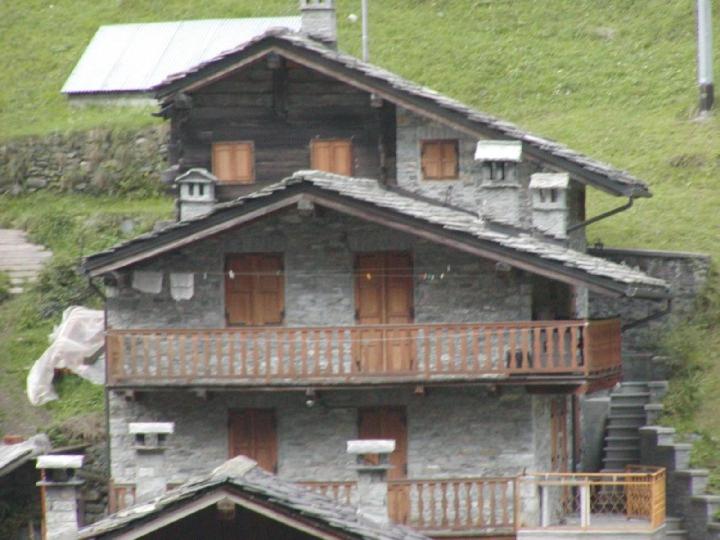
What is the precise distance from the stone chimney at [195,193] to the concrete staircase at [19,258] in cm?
983

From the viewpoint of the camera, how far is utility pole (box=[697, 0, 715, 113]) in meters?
52.3

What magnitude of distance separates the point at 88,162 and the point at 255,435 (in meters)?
17.2

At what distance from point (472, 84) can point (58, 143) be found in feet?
33.4

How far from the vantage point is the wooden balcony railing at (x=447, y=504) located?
3584 cm

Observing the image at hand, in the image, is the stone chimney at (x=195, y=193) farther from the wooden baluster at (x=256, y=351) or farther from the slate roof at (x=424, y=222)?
the wooden baluster at (x=256, y=351)

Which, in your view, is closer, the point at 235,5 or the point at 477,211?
the point at 477,211

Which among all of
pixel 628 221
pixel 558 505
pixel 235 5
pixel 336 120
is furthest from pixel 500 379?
pixel 235 5

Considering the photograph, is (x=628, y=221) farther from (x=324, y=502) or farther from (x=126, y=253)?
(x=324, y=502)

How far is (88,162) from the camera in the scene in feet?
176

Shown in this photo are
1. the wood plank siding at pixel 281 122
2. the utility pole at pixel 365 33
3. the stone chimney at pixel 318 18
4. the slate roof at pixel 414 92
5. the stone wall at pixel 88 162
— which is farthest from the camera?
the utility pole at pixel 365 33

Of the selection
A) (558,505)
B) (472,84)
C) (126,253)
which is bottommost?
(558,505)

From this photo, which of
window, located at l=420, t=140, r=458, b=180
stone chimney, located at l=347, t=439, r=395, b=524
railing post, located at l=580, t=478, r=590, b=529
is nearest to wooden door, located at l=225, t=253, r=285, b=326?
window, located at l=420, t=140, r=458, b=180

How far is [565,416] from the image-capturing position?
38938mm

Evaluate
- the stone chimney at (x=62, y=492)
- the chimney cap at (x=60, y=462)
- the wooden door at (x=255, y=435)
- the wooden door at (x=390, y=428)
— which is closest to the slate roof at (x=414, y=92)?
the wooden door at (x=390, y=428)
